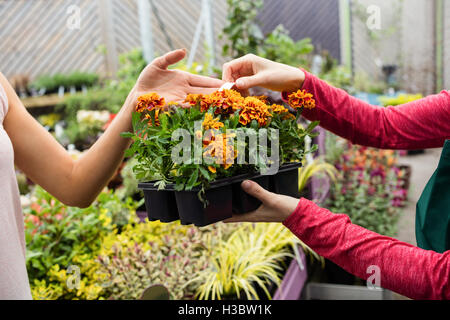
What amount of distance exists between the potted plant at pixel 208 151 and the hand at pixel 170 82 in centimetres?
11

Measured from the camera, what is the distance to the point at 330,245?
0.80 metres

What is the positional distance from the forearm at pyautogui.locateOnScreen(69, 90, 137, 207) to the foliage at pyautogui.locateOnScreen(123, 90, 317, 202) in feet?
0.30

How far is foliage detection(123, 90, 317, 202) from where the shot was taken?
0.77 metres

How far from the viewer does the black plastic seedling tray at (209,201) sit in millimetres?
812

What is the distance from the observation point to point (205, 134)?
2.58ft

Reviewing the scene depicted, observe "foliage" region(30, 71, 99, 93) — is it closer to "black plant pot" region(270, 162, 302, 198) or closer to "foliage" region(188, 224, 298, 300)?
"foliage" region(188, 224, 298, 300)

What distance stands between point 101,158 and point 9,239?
31cm

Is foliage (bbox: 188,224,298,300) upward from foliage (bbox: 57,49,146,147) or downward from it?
downward

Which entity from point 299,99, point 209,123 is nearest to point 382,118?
point 299,99

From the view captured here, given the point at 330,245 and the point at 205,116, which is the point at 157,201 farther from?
the point at 330,245

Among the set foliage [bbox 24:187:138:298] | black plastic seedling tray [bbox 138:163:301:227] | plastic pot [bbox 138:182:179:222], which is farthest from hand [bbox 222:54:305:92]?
foliage [bbox 24:187:138:298]
